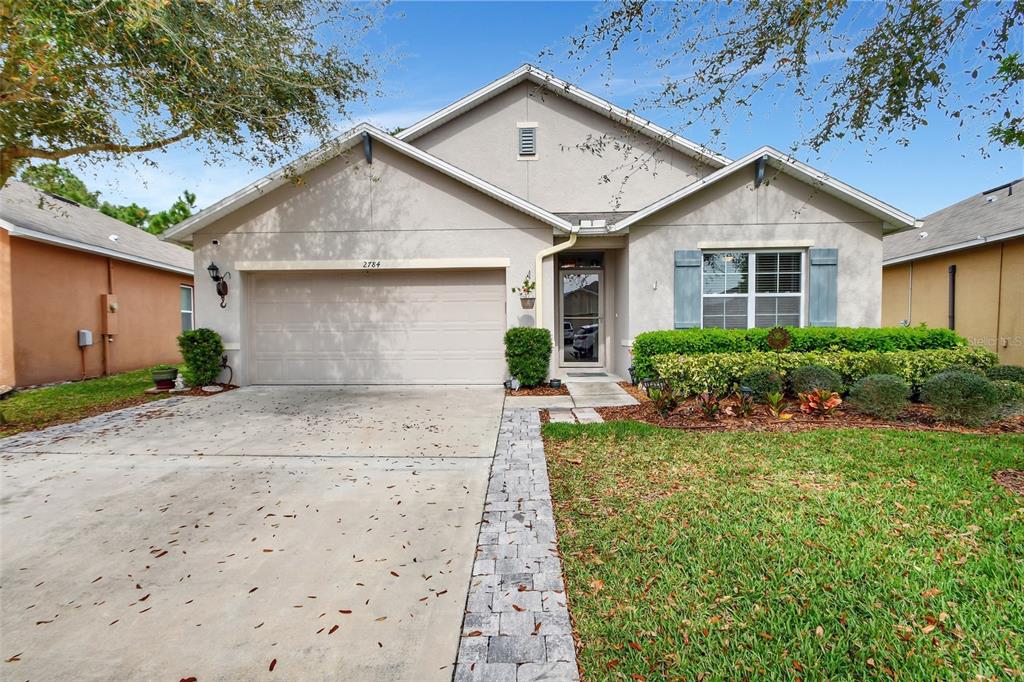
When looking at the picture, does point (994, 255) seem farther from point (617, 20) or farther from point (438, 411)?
point (438, 411)

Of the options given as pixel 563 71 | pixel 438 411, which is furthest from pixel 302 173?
pixel 563 71

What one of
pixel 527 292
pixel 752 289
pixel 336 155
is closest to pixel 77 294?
pixel 336 155

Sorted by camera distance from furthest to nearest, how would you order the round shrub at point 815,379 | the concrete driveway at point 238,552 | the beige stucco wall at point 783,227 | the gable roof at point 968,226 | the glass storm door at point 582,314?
the glass storm door at point 582,314, the gable roof at point 968,226, the beige stucco wall at point 783,227, the round shrub at point 815,379, the concrete driveway at point 238,552

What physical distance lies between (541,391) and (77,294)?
11.5 m

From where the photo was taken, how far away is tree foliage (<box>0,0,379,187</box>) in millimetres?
5688

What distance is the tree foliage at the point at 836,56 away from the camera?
4.03m

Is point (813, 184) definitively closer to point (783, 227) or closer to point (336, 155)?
point (783, 227)

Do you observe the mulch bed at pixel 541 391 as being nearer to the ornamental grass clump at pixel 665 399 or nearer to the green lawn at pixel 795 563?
the ornamental grass clump at pixel 665 399

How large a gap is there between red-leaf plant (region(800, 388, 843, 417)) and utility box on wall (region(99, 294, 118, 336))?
51.3 ft

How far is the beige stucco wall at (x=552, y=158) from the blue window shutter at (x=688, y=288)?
2.85 metres

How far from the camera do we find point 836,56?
4504 mm

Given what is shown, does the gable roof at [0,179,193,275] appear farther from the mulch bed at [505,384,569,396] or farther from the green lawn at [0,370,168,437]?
Result: the mulch bed at [505,384,569,396]

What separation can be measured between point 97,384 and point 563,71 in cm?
1212

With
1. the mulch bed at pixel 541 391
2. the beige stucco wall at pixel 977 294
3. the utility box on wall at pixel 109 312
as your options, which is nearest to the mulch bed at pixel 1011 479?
the mulch bed at pixel 541 391
